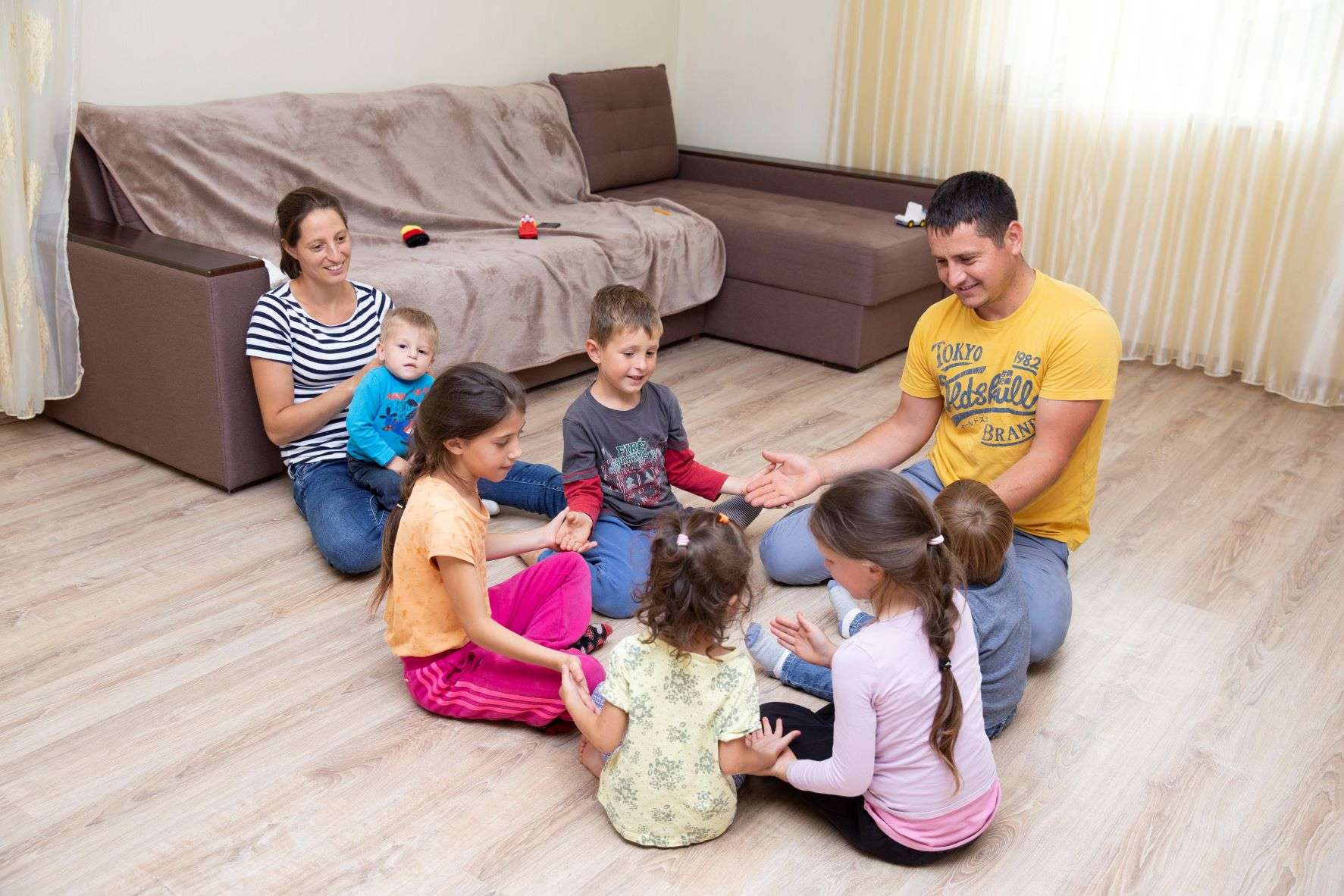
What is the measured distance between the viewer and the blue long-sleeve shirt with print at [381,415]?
2.62 metres

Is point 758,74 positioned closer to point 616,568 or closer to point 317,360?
point 317,360

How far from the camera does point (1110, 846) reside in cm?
183

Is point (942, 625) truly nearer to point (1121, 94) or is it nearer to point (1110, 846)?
point (1110, 846)

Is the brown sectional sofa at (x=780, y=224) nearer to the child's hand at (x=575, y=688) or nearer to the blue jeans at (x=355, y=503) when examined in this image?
the blue jeans at (x=355, y=503)

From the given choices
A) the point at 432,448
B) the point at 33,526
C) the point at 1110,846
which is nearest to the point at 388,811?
the point at 432,448

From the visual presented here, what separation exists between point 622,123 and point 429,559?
10.5ft

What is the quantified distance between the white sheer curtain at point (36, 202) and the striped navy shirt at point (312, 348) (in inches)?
26.2

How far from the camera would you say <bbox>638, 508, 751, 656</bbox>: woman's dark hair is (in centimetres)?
160

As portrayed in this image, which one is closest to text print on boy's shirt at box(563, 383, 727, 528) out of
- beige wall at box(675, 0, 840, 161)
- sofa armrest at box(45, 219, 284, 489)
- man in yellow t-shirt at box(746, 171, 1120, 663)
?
man in yellow t-shirt at box(746, 171, 1120, 663)

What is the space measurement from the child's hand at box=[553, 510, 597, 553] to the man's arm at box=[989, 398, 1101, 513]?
827 millimetres

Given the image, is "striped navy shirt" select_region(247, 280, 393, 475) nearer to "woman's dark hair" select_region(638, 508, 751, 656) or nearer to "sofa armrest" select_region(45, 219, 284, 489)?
"sofa armrest" select_region(45, 219, 284, 489)

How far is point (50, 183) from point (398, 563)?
1.72 metres

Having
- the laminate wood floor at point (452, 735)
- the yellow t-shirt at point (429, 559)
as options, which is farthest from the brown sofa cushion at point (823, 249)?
the yellow t-shirt at point (429, 559)

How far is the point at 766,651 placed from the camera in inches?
88.9
